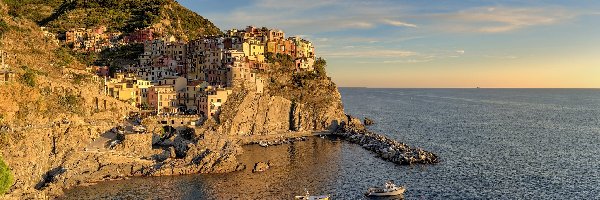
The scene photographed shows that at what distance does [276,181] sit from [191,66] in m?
56.9

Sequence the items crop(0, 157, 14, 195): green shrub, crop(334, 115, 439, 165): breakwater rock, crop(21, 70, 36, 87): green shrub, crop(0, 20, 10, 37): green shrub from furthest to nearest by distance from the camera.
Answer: crop(0, 20, 10, 37): green shrub < crop(334, 115, 439, 165): breakwater rock < crop(21, 70, 36, 87): green shrub < crop(0, 157, 14, 195): green shrub

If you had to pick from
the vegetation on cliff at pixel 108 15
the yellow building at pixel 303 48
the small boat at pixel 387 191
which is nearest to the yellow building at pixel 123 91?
the yellow building at pixel 303 48

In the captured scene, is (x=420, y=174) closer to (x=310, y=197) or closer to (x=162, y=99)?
(x=310, y=197)

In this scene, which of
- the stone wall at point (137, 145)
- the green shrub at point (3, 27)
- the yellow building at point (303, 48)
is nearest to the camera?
the stone wall at point (137, 145)

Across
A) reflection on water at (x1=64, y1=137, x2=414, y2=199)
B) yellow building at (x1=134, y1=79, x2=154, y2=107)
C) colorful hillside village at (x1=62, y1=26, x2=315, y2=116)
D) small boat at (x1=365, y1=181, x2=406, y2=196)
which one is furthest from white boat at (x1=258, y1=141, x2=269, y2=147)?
small boat at (x1=365, y1=181, x2=406, y2=196)

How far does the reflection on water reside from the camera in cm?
5978

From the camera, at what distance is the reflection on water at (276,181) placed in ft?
196

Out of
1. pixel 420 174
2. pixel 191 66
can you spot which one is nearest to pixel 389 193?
pixel 420 174

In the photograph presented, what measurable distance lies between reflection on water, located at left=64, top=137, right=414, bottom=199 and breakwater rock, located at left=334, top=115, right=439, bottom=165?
2.39 m

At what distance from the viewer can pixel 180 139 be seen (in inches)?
3314

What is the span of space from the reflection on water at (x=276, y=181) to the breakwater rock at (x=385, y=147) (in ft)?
7.84

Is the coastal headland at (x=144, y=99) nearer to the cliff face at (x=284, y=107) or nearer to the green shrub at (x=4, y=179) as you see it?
the cliff face at (x=284, y=107)

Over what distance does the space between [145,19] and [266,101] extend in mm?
66073

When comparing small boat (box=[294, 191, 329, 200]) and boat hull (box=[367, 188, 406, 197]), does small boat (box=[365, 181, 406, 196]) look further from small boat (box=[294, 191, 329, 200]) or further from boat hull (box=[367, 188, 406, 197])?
small boat (box=[294, 191, 329, 200])
